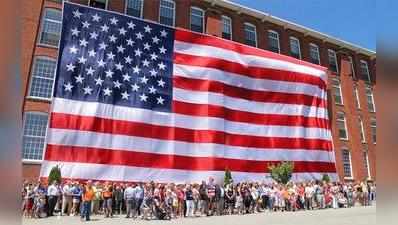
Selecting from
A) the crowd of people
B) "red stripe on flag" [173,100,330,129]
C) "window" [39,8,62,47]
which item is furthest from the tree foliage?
"window" [39,8,62,47]

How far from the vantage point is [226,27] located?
29953mm

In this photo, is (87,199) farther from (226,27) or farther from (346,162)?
(346,162)

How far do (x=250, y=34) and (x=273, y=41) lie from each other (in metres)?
2.41

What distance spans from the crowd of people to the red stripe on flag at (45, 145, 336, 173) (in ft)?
4.18

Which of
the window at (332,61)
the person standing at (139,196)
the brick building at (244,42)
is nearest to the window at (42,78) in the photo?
the brick building at (244,42)

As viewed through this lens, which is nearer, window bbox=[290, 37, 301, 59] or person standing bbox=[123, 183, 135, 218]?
person standing bbox=[123, 183, 135, 218]

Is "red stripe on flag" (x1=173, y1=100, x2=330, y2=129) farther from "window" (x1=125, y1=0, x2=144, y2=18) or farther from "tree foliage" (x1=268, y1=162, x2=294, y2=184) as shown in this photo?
"window" (x1=125, y1=0, x2=144, y2=18)

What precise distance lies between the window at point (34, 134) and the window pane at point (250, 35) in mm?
16380

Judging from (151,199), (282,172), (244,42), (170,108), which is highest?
(244,42)

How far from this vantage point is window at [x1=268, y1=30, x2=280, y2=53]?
106ft

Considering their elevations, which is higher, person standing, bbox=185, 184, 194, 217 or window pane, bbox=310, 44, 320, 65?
window pane, bbox=310, 44, 320, 65

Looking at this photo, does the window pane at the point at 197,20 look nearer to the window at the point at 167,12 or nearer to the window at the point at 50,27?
the window at the point at 167,12

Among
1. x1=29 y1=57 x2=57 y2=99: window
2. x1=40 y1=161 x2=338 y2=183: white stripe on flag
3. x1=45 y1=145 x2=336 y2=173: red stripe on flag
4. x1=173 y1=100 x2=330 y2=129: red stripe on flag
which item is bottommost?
x1=40 y1=161 x2=338 y2=183: white stripe on flag

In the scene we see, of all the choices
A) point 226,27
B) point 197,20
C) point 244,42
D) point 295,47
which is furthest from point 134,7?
point 295,47
